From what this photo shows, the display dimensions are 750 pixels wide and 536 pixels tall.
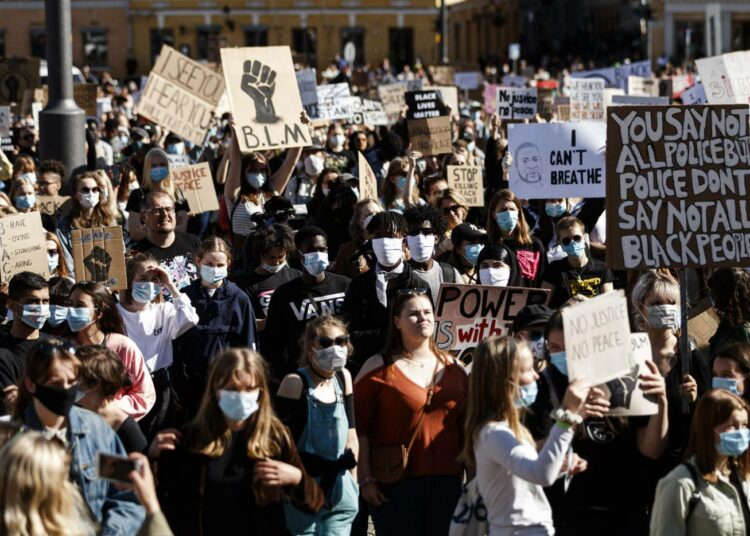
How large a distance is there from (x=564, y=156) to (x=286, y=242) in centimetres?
336

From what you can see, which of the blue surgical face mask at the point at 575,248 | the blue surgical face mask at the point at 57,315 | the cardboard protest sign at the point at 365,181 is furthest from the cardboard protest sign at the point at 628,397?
the cardboard protest sign at the point at 365,181

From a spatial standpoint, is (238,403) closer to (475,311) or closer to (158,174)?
(475,311)

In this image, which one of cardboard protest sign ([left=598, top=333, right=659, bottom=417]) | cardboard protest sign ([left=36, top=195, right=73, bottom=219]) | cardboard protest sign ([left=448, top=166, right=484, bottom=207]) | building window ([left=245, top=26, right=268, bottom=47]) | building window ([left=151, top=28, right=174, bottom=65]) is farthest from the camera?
building window ([left=245, top=26, right=268, bottom=47])

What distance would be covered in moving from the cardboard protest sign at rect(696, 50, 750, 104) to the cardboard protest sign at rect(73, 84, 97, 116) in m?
8.67

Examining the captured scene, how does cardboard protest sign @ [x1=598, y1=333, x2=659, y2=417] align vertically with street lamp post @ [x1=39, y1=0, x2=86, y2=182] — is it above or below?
below

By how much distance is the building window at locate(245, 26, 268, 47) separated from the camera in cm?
7606

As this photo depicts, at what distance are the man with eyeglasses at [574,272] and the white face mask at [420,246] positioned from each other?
32.2 inches

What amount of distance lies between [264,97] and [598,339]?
6.92 m

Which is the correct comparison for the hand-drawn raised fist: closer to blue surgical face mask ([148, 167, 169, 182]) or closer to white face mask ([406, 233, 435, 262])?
blue surgical face mask ([148, 167, 169, 182])

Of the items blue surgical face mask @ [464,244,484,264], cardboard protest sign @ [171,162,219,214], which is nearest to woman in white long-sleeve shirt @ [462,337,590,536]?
blue surgical face mask @ [464,244,484,264]

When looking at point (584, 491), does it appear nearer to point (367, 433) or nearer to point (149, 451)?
point (367, 433)

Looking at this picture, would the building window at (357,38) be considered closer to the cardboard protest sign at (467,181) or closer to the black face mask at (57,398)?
the cardboard protest sign at (467,181)

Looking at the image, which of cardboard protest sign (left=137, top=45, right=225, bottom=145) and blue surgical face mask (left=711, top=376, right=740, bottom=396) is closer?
blue surgical face mask (left=711, top=376, right=740, bottom=396)

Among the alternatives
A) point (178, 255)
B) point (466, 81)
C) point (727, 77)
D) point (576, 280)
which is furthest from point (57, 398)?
point (466, 81)
